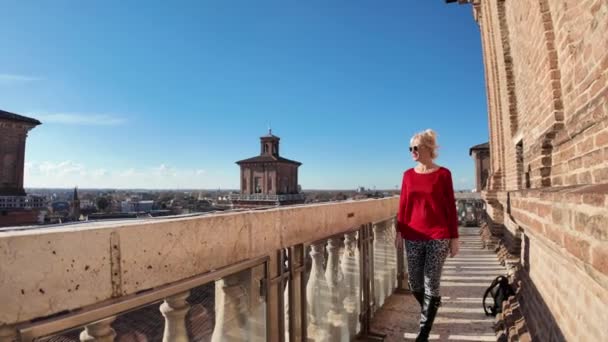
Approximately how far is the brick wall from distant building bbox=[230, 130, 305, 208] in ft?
159

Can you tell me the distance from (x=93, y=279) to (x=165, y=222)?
0.35 m

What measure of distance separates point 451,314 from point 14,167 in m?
30.8

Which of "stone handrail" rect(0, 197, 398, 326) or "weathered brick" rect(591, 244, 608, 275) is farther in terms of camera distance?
"weathered brick" rect(591, 244, 608, 275)

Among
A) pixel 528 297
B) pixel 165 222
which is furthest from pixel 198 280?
pixel 528 297

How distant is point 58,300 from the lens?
113cm

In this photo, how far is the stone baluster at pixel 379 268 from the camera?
4170 mm

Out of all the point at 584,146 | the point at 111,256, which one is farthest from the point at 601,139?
the point at 111,256

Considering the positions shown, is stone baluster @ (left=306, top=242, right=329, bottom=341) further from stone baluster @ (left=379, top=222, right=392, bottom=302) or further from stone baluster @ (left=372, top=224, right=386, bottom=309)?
stone baluster @ (left=379, top=222, right=392, bottom=302)

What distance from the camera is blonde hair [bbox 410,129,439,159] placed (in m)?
3.03

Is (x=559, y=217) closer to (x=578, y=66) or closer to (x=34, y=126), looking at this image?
(x=578, y=66)

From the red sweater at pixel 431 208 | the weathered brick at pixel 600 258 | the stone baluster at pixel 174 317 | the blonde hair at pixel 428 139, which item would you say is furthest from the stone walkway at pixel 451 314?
the stone baluster at pixel 174 317

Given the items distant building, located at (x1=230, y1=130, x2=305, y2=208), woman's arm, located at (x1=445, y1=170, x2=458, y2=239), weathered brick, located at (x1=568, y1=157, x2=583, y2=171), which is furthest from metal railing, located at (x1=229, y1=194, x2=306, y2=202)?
weathered brick, located at (x1=568, y1=157, x2=583, y2=171)

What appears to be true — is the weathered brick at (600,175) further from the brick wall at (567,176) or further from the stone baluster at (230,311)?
the stone baluster at (230,311)

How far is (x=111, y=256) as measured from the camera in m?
1.29
